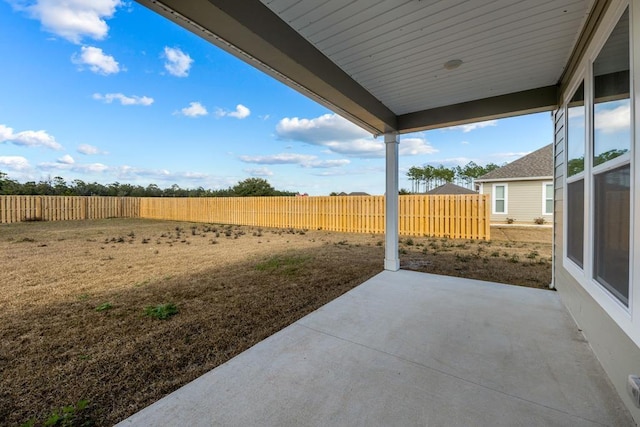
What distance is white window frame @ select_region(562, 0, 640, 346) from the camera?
123cm

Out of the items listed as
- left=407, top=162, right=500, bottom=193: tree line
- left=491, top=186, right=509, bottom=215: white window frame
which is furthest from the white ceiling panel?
left=407, top=162, right=500, bottom=193: tree line

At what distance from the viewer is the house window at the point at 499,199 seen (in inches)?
463

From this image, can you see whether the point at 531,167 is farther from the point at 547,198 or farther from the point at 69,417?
the point at 69,417

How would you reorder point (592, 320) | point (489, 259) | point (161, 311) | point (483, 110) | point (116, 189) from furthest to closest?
point (116, 189) < point (489, 259) < point (483, 110) < point (161, 311) < point (592, 320)

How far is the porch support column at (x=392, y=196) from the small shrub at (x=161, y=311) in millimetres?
3131

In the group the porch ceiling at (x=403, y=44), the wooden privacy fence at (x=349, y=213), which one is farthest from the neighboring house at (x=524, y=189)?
the porch ceiling at (x=403, y=44)

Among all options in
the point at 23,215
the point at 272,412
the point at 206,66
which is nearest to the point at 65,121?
the point at 206,66

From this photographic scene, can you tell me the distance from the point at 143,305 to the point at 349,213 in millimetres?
7874

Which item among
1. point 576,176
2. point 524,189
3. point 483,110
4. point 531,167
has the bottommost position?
point 576,176

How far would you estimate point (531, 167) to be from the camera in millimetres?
11250

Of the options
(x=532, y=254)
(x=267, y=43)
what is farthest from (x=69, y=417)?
(x=532, y=254)

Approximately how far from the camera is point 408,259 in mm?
5293

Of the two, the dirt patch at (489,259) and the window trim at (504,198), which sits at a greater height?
the window trim at (504,198)

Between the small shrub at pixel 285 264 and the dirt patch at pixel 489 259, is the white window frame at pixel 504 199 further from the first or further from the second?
the small shrub at pixel 285 264
